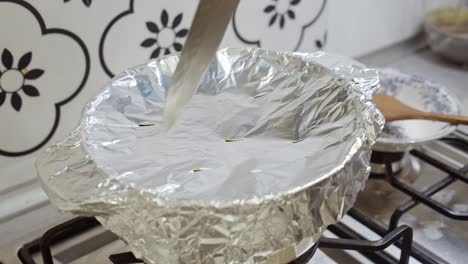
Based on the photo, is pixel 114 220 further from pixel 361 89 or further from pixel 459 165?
pixel 459 165

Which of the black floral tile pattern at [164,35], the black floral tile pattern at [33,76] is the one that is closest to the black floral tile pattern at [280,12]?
the black floral tile pattern at [164,35]

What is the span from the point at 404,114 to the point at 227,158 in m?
0.23

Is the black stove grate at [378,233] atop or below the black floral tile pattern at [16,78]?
below

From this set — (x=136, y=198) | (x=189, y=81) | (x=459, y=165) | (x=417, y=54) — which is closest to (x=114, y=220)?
(x=136, y=198)

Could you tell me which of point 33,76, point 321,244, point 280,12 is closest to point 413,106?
point 280,12

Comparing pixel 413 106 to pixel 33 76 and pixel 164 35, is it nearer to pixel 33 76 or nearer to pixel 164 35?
pixel 164 35

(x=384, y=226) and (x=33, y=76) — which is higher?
(x=33, y=76)

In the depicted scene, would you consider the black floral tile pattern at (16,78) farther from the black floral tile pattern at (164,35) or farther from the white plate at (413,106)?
the white plate at (413,106)

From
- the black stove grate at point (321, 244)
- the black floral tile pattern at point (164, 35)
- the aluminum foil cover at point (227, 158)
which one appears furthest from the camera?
the black floral tile pattern at point (164, 35)

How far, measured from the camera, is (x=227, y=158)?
0.49 metres

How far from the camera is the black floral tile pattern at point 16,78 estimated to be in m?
0.51

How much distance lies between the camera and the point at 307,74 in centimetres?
52

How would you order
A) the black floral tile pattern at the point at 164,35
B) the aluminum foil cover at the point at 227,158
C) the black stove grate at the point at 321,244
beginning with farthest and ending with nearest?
the black floral tile pattern at the point at 164,35, the black stove grate at the point at 321,244, the aluminum foil cover at the point at 227,158

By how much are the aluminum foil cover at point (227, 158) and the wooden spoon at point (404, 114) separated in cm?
13
